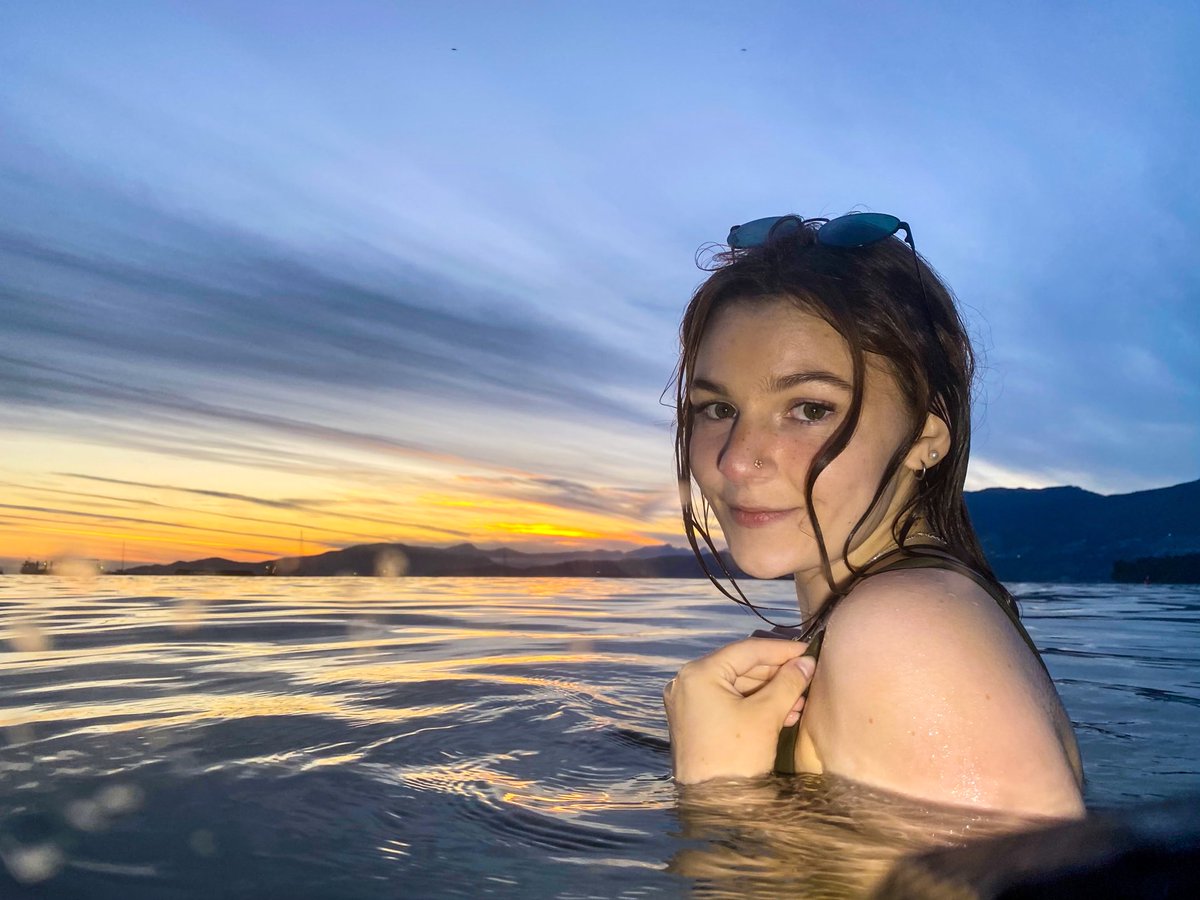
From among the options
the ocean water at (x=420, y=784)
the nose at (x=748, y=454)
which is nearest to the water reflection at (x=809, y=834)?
the ocean water at (x=420, y=784)

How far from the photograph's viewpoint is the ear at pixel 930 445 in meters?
2.41

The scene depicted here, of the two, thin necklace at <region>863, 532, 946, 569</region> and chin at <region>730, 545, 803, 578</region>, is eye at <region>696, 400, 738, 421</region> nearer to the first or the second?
chin at <region>730, 545, 803, 578</region>

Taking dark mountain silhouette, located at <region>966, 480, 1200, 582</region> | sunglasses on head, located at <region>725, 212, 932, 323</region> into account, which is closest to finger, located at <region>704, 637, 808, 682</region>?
sunglasses on head, located at <region>725, 212, 932, 323</region>

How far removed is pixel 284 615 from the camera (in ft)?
31.7

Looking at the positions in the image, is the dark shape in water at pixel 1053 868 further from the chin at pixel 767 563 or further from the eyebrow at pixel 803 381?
the eyebrow at pixel 803 381

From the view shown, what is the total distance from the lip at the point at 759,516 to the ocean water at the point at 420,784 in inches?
27.5

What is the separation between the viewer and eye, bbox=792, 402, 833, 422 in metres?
2.28

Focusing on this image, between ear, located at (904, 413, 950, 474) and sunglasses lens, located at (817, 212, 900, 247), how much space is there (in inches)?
24.0

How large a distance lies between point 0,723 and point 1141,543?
2777 inches

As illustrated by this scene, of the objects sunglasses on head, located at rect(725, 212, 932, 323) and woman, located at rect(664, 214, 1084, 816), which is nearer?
woman, located at rect(664, 214, 1084, 816)

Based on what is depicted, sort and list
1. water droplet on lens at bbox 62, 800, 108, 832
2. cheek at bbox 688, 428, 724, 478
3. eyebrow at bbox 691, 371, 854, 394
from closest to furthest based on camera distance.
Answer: water droplet on lens at bbox 62, 800, 108, 832 → eyebrow at bbox 691, 371, 854, 394 → cheek at bbox 688, 428, 724, 478

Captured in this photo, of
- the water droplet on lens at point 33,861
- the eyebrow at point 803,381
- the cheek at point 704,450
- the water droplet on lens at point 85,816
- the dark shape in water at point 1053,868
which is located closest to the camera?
the dark shape in water at point 1053,868

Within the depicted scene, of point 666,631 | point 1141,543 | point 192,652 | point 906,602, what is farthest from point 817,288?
point 1141,543

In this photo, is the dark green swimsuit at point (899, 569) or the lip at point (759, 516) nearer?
the dark green swimsuit at point (899, 569)
